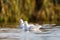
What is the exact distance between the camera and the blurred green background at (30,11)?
4074 millimetres

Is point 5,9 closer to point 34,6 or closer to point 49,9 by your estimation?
point 34,6

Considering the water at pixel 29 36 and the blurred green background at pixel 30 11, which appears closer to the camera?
the water at pixel 29 36

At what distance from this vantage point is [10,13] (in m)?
4.11

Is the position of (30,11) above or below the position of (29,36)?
above

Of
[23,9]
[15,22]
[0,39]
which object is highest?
[23,9]

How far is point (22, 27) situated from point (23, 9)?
1223 mm

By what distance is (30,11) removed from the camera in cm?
423

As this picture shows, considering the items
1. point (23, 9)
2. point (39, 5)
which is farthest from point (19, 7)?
point (39, 5)

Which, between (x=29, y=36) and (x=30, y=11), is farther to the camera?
(x=30, y=11)

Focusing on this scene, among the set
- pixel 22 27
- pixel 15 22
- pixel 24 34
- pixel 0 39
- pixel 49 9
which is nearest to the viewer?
pixel 0 39

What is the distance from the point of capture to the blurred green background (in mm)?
4074

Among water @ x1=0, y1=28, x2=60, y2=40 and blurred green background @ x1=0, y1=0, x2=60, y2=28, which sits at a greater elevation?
blurred green background @ x1=0, y1=0, x2=60, y2=28

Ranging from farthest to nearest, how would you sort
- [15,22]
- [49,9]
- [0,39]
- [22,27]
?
[49,9], [15,22], [22,27], [0,39]

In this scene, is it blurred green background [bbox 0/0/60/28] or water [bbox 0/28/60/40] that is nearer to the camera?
water [bbox 0/28/60/40]
